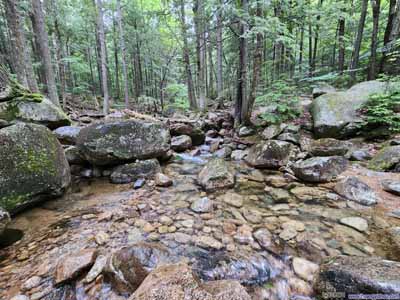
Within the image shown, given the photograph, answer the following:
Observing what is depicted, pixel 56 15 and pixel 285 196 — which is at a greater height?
pixel 56 15

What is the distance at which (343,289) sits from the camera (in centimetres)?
170

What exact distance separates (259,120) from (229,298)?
6.42m

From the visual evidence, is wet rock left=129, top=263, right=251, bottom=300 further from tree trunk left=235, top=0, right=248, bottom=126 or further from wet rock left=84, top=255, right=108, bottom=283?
tree trunk left=235, top=0, right=248, bottom=126

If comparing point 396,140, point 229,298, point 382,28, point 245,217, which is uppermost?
point 382,28

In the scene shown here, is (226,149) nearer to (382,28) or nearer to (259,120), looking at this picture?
(259,120)

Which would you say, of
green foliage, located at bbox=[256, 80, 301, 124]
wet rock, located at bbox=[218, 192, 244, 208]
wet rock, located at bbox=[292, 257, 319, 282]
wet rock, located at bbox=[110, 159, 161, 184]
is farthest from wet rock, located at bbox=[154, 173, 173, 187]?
green foliage, located at bbox=[256, 80, 301, 124]

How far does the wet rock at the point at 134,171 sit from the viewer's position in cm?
452

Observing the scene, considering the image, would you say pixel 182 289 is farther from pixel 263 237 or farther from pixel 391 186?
pixel 391 186

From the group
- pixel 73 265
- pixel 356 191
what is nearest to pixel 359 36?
pixel 356 191

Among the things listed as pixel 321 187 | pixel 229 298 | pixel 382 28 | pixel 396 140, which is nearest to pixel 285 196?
pixel 321 187

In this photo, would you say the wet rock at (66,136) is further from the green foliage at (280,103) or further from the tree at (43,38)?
the green foliage at (280,103)

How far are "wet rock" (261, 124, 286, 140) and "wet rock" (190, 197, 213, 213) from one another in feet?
11.9

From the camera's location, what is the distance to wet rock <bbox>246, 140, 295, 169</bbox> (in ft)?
16.3

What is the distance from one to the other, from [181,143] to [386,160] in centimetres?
518
